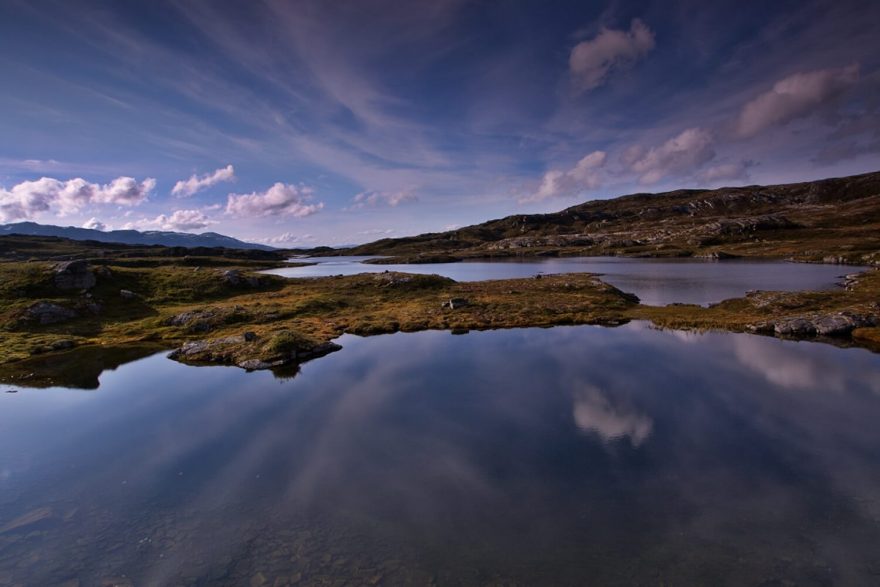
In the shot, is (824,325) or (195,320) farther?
(195,320)

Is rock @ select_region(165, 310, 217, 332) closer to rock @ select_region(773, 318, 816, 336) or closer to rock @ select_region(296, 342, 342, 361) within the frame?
rock @ select_region(296, 342, 342, 361)

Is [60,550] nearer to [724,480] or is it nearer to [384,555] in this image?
[384,555]

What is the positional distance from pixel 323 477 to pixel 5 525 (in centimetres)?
1539

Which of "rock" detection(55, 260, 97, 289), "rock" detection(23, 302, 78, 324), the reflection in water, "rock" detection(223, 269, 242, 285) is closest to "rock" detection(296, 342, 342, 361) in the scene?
the reflection in water

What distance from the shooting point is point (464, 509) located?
20.1 meters

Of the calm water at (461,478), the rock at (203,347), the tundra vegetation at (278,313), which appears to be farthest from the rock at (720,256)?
the rock at (203,347)

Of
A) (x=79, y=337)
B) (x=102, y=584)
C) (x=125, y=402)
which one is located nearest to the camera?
(x=102, y=584)

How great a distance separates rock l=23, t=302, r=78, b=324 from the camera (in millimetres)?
64188

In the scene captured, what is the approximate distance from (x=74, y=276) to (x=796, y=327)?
121 metres

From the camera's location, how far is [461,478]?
22953 millimetres

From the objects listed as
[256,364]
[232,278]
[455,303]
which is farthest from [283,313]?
[232,278]

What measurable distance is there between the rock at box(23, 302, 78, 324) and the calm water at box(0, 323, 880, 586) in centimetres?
3581

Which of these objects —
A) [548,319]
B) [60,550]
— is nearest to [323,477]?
[60,550]

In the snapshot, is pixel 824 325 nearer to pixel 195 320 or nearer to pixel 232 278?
pixel 195 320
